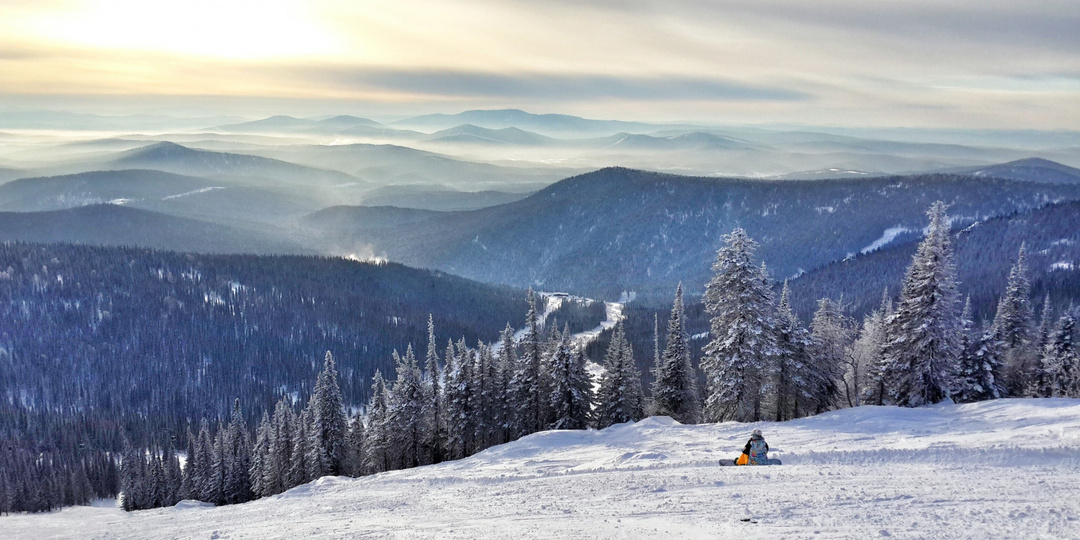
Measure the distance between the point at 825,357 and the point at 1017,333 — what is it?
17.7 metres

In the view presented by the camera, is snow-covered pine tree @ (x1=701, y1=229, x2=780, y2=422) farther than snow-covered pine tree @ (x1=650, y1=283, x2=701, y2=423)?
No

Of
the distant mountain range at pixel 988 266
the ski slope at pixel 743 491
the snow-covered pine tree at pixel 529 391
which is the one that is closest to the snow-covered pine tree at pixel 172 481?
the ski slope at pixel 743 491

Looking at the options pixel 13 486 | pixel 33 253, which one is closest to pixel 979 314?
pixel 13 486

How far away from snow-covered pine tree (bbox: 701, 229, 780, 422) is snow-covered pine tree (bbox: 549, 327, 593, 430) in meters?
12.2

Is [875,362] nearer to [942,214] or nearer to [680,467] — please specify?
[942,214]

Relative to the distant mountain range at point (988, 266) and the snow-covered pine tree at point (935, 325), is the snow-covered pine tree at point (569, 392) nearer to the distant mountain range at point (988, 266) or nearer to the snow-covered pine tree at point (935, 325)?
the snow-covered pine tree at point (935, 325)

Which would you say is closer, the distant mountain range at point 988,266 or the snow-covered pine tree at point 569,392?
the snow-covered pine tree at point 569,392

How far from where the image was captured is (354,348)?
540 ft

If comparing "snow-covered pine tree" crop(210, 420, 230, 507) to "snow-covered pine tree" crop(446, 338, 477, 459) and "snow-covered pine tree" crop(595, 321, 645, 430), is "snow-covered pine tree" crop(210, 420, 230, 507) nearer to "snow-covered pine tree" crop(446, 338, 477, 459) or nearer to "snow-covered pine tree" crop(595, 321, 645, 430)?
"snow-covered pine tree" crop(446, 338, 477, 459)

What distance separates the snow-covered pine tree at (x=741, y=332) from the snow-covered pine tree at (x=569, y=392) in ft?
40.0

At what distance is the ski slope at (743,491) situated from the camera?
50.2 feet

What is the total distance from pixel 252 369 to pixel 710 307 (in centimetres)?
14441

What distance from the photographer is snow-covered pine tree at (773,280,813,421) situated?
40.5 meters

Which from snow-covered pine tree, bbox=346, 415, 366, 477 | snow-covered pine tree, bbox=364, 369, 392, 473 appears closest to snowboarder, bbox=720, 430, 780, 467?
snow-covered pine tree, bbox=364, 369, 392, 473
